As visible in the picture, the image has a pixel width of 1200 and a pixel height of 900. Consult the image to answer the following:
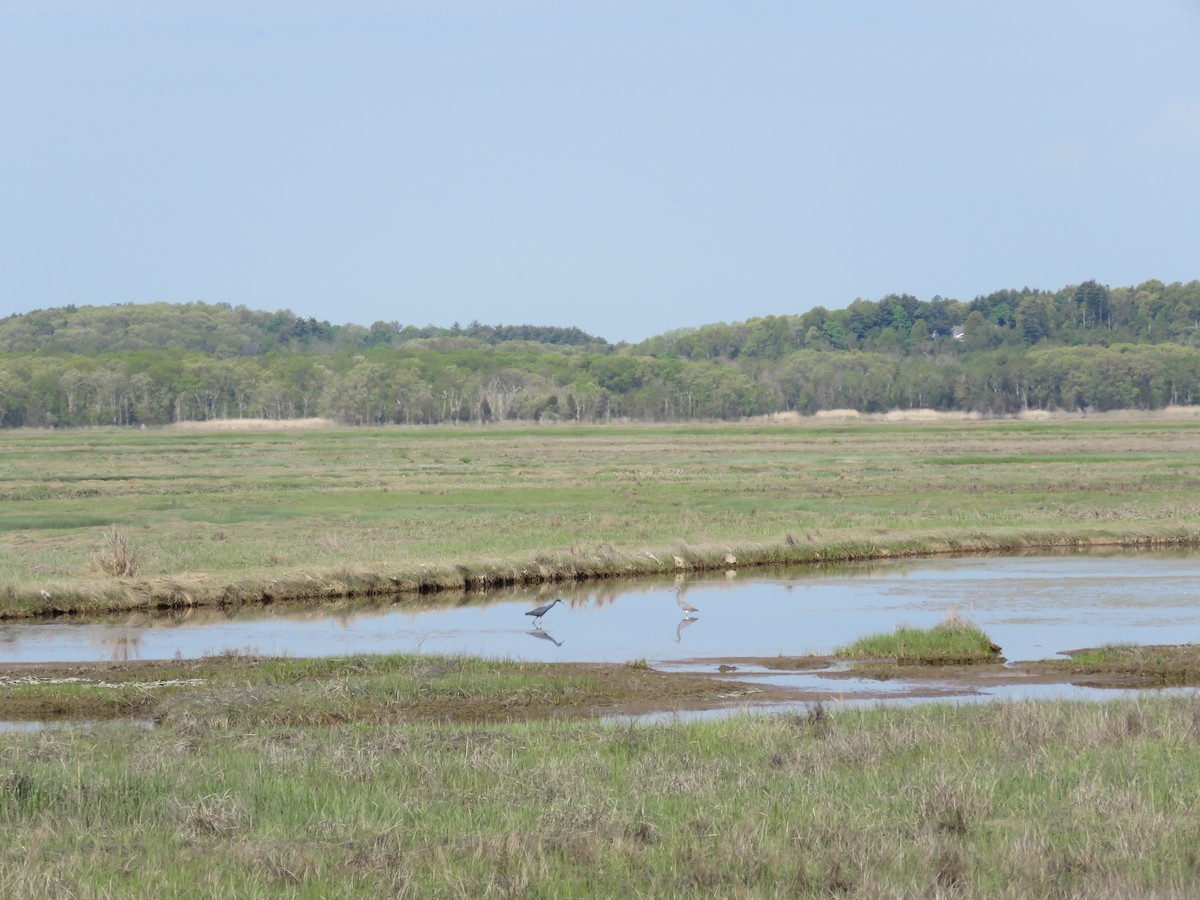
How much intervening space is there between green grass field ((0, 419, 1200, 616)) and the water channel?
115 centimetres

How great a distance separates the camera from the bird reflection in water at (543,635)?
22.8 metres

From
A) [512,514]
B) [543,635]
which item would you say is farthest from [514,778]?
[512,514]

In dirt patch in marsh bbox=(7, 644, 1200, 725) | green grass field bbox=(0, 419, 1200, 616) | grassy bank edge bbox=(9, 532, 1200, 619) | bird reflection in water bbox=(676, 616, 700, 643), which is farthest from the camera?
green grass field bbox=(0, 419, 1200, 616)

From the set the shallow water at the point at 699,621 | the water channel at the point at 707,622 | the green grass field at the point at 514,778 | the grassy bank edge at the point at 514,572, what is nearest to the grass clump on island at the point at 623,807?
the green grass field at the point at 514,778

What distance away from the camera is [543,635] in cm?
2359

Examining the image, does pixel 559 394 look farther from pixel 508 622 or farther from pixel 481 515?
pixel 508 622

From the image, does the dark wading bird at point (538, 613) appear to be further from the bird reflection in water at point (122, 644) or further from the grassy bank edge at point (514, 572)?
the bird reflection in water at point (122, 644)

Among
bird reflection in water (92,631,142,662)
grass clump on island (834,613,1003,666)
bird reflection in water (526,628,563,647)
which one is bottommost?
bird reflection in water (526,628,563,647)

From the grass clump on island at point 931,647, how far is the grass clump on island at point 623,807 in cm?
559

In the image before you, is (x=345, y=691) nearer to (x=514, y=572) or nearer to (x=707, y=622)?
(x=707, y=622)

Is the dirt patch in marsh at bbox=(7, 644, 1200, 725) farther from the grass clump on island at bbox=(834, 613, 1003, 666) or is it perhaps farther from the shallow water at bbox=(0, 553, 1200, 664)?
the shallow water at bbox=(0, 553, 1200, 664)

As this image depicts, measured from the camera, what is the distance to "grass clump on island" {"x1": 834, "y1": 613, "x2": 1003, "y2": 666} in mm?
20281

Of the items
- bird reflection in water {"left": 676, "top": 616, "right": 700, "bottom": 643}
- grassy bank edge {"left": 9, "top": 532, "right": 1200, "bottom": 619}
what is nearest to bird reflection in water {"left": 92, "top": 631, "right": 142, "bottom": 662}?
grassy bank edge {"left": 9, "top": 532, "right": 1200, "bottom": 619}

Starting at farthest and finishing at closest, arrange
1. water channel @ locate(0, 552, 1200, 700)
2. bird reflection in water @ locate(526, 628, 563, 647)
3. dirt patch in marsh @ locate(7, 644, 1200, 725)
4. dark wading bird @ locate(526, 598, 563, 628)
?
Answer: 1. dark wading bird @ locate(526, 598, 563, 628)
2. bird reflection in water @ locate(526, 628, 563, 647)
3. water channel @ locate(0, 552, 1200, 700)
4. dirt patch in marsh @ locate(7, 644, 1200, 725)
